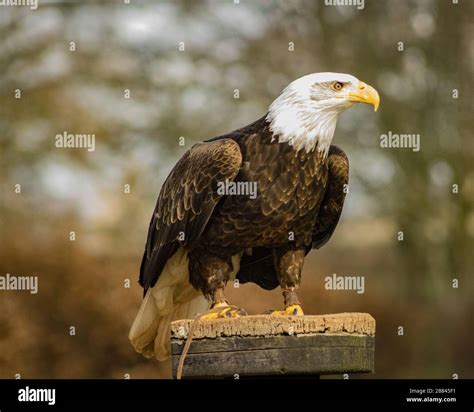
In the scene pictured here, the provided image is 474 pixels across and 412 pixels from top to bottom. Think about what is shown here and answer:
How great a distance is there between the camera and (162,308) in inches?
226

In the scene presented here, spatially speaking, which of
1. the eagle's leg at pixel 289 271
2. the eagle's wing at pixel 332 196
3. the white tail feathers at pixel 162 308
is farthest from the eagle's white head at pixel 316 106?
the white tail feathers at pixel 162 308

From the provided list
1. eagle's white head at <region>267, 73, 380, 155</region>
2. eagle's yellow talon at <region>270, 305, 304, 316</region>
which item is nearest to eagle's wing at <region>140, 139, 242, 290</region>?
eagle's white head at <region>267, 73, 380, 155</region>

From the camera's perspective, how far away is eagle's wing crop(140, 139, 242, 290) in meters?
5.27

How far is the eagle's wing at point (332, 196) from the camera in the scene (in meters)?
5.54

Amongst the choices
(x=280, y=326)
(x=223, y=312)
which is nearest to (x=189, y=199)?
(x=223, y=312)

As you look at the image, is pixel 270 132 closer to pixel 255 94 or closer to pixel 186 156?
pixel 186 156

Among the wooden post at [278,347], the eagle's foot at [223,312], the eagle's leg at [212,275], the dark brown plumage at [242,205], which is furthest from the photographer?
the eagle's leg at [212,275]

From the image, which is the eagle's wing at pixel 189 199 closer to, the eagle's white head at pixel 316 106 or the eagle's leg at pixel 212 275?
the eagle's leg at pixel 212 275

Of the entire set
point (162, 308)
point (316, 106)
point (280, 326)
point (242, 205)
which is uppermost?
point (316, 106)

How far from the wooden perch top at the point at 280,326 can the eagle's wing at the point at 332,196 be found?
1.05 m

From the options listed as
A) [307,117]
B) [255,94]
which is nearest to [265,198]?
[307,117]

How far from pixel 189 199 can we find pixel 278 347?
1.15 meters

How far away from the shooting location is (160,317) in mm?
5785

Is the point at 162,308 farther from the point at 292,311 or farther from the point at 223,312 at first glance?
the point at 292,311
